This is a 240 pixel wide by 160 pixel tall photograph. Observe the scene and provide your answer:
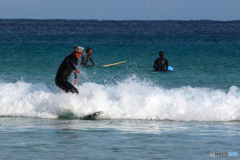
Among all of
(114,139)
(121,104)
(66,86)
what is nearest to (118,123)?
(121,104)

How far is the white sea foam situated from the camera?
1079cm

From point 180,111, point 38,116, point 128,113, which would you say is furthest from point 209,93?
point 38,116

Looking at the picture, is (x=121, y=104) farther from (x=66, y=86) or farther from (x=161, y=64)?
(x=161, y=64)

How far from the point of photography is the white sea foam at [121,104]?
10789 millimetres

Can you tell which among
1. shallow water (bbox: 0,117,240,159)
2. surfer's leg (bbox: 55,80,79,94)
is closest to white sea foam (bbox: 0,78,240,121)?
surfer's leg (bbox: 55,80,79,94)

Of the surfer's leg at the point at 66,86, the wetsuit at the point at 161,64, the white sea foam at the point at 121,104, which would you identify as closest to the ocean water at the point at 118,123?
the white sea foam at the point at 121,104

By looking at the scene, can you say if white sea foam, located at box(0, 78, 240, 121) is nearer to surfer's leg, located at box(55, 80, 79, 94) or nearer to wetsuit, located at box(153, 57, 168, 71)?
surfer's leg, located at box(55, 80, 79, 94)

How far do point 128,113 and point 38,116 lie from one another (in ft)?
8.25

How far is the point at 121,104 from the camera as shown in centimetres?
1155

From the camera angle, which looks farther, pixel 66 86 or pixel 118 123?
pixel 66 86

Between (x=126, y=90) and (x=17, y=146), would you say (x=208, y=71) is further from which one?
(x=17, y=146)

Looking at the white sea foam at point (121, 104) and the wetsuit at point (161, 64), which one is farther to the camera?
the wetsuit at point (161, 64)

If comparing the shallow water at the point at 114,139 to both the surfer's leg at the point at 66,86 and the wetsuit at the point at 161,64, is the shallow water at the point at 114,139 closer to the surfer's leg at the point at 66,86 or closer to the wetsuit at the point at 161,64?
the surfer's leg at the point at 66,86

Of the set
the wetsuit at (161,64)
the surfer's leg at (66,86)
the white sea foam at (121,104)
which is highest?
the wetsuit at (161,64)
